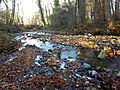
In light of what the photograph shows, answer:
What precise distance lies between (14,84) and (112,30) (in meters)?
10.5

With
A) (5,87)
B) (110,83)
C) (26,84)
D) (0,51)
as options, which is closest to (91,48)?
(110,83)

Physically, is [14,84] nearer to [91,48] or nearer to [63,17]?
[91,48]

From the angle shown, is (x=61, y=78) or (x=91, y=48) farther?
(x=91, y=48)

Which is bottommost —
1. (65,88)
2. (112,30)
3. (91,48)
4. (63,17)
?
(65,88)

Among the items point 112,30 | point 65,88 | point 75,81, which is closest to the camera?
point 65,88

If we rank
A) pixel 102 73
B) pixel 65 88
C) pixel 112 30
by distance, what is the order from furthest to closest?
pixel 112 30 → pixel 102 73 → pixel 65 88

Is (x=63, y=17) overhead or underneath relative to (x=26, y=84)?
overhead

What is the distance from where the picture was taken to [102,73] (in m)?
3.67

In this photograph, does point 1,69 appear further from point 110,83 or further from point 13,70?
point 110,83

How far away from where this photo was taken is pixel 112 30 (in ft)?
33.6

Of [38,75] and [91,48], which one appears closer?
[38,75]

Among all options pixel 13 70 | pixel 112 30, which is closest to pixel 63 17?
pixel 112 30

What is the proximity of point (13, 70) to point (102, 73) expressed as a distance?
13.0 ft

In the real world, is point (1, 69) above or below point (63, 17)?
below
